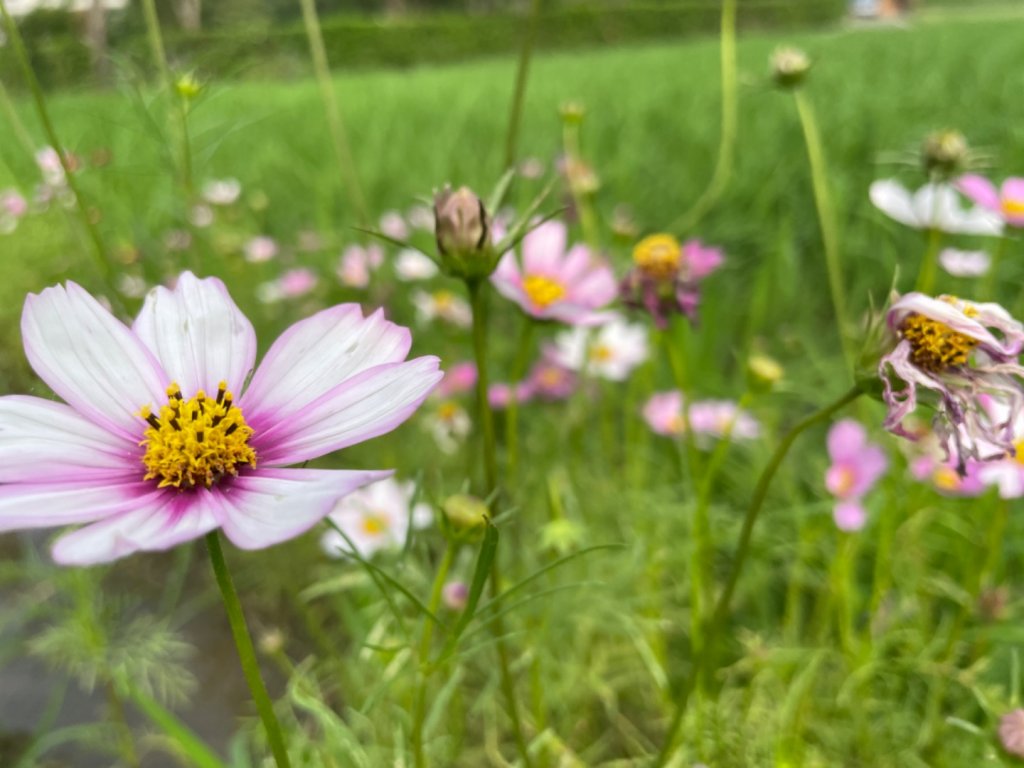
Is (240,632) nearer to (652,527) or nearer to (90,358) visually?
(90,358)

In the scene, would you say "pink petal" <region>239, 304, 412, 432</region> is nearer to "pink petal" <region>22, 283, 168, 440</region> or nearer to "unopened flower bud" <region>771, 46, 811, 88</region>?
"pink petal" <region>22, 283, 168, 440</region>

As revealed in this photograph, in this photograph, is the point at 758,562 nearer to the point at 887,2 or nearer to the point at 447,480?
the point at 447,480

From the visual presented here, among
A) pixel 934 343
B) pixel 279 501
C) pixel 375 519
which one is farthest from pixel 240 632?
pixel 375 519

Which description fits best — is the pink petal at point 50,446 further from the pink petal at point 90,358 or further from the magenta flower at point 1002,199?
the magenta flower at point 1002,199

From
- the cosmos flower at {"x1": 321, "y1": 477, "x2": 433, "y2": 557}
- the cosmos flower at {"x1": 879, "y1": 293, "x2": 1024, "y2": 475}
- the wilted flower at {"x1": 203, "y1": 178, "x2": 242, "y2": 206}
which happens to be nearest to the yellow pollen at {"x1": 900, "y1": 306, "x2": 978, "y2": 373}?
the cosmos flower at {"x1": 879, "y1": 293, "x2": 1024, "y2": 475}

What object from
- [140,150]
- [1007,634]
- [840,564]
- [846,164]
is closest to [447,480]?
[840,564]
